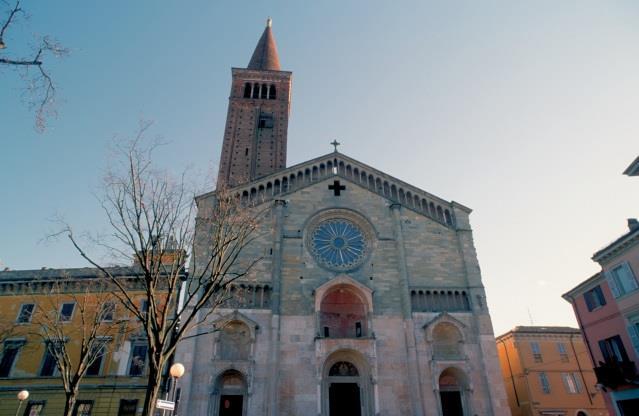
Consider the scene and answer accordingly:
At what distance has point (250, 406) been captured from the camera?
20812mm

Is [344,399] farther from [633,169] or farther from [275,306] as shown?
[633,169]

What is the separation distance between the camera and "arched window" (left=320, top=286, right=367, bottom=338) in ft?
81.8

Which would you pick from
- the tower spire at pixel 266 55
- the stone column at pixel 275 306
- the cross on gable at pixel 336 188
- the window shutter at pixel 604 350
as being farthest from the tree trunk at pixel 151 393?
the tower spire at pixel 266 55

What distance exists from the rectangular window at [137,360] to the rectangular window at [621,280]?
2662 cm

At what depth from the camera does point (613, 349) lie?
22641 mm

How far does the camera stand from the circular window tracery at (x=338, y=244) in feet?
85.5

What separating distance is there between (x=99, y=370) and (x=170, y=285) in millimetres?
14981

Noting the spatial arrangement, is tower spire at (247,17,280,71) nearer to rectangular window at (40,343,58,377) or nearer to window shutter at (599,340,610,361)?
rectangular window at (40,343,58,377)

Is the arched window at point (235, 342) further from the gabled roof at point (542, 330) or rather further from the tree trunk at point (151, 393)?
the gabled roof at point (542, 330)

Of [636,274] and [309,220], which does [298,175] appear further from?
[636,274]

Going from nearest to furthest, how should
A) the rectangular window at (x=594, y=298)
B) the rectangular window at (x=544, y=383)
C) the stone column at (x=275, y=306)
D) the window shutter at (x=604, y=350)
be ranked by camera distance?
the stone column at (x=275, y=306) < the window shutter at (x=604, y=350) < the rectangular window at (x=594, y=298) < the rectangular window at (x=544, y=383)

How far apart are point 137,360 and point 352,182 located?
690 inches

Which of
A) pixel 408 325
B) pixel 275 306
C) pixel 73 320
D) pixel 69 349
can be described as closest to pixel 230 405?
pixel 275 306

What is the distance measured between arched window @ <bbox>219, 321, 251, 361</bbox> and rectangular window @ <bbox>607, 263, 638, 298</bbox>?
2037 cm
